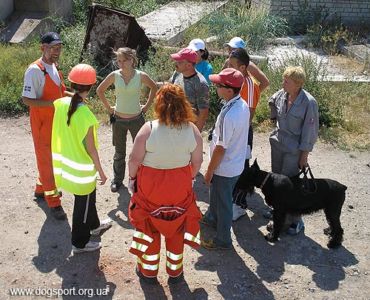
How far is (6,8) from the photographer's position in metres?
10.8

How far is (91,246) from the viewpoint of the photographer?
427 cm

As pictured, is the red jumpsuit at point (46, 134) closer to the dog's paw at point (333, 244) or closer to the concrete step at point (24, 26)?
the dog's paw at point (333, 244)

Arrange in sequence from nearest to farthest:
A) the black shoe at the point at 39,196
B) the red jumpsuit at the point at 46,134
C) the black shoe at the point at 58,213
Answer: the red jumpsuit at the point at 46,134, the black shoe at the point at 58,213, the black shoe at the point at 39,196

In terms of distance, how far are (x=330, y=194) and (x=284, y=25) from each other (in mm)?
8029

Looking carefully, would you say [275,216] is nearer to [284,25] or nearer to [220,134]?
[220,134]

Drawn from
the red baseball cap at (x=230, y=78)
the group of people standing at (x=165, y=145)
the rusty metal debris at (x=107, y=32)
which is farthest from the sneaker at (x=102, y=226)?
the rusty metal debris at (x=107, y=32)

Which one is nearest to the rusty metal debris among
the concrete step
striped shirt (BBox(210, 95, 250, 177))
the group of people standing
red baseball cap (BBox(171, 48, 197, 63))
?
the concrete step

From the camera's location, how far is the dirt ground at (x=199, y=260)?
12.8 feet

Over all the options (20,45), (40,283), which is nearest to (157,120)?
(40,283)

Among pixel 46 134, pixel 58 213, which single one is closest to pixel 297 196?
pixel 58 213

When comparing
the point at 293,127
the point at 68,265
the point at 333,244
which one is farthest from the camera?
the point at 333,244

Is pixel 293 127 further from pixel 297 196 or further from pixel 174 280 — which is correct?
pixel 174 280

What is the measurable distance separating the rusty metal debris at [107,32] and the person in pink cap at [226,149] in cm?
487

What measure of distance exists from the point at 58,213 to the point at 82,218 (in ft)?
2.86
